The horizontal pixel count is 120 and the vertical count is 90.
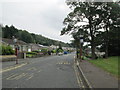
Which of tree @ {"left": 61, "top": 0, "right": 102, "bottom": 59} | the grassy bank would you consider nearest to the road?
the grassy bank

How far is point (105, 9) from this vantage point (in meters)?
35.0

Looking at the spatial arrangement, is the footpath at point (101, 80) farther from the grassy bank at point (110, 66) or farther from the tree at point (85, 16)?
the tree at point (85, 16)

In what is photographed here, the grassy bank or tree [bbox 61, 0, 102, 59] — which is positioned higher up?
tree [bbox 61, 0, 102, 59]

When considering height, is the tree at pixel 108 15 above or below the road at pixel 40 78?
above

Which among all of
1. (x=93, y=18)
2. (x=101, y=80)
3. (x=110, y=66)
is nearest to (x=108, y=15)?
(x=93, y=18)

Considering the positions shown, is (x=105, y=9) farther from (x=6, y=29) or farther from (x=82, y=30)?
(x=6, y=29)

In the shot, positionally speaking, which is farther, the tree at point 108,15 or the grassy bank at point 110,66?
the tree at point 108,15

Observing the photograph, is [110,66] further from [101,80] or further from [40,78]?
[40,78]

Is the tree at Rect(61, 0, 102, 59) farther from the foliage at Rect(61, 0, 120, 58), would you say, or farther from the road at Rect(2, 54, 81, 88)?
the road at Rect(2, 54, 81, 88)

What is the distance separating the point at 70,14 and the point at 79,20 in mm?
2485

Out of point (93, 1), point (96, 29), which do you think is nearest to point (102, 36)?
point (96, 29)

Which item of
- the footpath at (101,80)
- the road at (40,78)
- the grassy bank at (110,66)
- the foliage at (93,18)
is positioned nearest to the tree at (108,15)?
the foliage at (93,18)

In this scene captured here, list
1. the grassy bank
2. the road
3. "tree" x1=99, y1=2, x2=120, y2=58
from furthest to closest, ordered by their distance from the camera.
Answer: "tree" x1=99, y1=2, x2=120, y2=58 → the grassy bank → the road

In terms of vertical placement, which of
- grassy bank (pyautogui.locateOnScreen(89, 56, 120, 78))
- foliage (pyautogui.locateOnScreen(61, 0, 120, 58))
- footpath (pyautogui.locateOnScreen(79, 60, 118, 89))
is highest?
foliage (pyautogui.locateOnScreen(61, 0, 120, 58))
